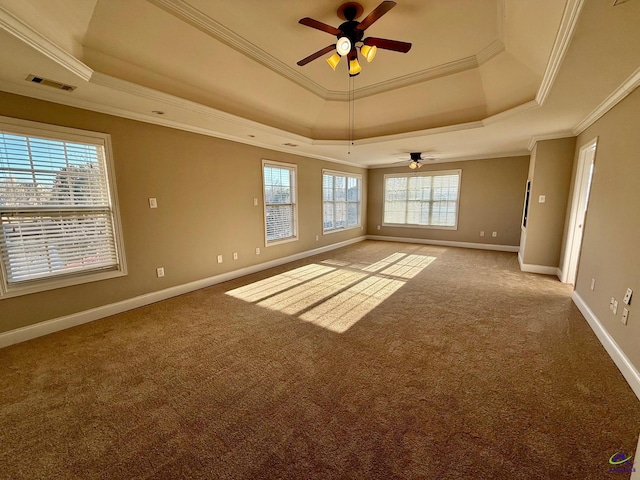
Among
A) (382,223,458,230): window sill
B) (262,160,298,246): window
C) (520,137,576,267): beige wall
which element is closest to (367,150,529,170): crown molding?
(382,223,458,230): window sill

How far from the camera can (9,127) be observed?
239 cm

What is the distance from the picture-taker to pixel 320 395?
185 cm

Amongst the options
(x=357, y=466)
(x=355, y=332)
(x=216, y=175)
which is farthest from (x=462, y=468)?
(x=216, y=175)

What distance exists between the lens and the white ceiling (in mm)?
1878

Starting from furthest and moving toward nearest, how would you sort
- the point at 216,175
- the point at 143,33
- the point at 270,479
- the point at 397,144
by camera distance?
1. the point at 397,144
2. the point at 216,175
3. the point at 143,33
4. the point at 270,479

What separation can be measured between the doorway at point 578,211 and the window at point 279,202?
4.72 meters

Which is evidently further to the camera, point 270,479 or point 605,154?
point 605,154

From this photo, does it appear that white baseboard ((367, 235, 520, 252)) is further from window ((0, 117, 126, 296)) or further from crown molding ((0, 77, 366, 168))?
window ((0, 117, 126, 296))

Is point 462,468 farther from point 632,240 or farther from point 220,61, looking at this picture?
point 220,61

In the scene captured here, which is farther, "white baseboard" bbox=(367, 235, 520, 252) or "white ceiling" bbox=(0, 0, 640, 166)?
"white baseboard" bbox=(367, 235, 520, 252)

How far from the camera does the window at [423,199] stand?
7164 millimetres

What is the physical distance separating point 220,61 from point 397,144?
3.33 meters

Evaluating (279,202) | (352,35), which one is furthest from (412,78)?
(279,202)

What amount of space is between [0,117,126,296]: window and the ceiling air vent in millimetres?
424
